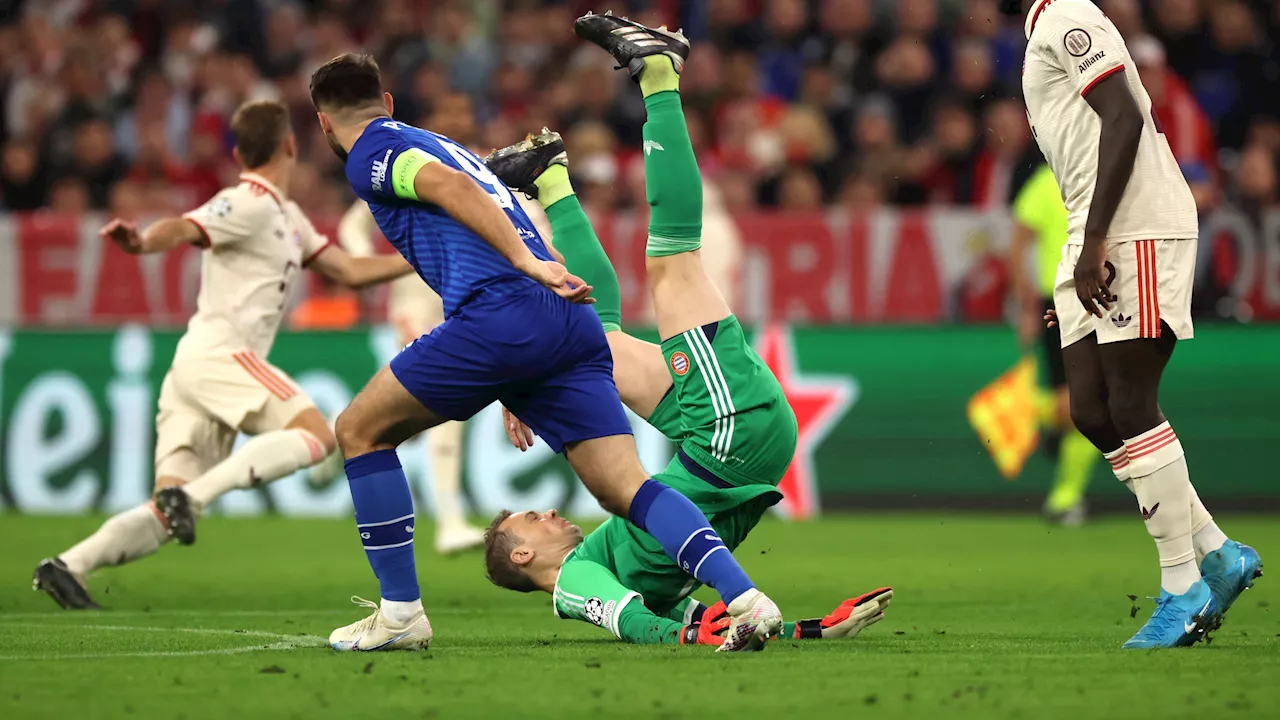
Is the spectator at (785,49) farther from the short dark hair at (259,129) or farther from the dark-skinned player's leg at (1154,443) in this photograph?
the dark-skinned player's leg at (1154,443)

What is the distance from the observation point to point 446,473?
445 inches

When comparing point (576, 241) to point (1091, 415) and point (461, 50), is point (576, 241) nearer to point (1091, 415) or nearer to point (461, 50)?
point (1091, 415)

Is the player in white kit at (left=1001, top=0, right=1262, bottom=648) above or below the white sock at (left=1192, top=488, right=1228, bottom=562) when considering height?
above

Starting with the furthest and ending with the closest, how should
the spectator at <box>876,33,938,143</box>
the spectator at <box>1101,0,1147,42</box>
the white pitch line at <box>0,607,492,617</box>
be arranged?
the spectator at <box>876,33,938,143</box> → the spectator at <box>1101,0,1147,42</box> → the white pitch line at <box>0,607,492,617</box>

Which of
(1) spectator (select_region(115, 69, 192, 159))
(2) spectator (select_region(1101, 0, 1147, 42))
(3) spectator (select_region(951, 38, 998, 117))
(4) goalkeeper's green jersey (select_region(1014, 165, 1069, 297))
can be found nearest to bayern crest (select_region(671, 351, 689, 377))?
(4) goalkeeper's green jersey (select_region(1014, 165, 1069, 297))

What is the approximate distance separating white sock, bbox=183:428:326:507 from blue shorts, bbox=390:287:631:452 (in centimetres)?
256

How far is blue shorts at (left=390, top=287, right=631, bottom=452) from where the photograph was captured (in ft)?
19.3

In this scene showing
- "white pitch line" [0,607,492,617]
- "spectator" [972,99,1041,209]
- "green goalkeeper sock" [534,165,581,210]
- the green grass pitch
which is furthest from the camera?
"spectator" [972,99,1041,209]

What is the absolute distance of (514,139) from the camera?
1595 centimetres

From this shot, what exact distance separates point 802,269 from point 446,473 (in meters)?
4.66

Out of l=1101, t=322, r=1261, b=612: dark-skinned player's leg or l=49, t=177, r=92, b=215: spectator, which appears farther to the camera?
l=49, t=177, r=92, b=215: spectator

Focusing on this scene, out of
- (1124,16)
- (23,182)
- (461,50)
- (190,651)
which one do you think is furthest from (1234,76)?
(190,651)

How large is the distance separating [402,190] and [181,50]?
13.3m

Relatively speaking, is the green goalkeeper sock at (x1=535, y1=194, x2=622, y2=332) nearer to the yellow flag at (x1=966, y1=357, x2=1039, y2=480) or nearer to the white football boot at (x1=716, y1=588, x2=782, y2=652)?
the white football boot at (x1=716, y1=588, x2=782, y2=652)
